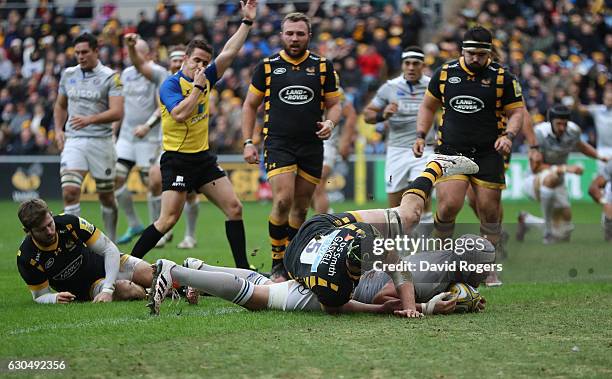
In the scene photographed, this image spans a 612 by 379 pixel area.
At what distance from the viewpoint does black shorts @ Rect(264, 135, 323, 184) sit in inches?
415

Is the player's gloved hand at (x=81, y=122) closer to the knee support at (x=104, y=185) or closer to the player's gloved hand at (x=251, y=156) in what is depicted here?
the knee support at (x=104, y=185)

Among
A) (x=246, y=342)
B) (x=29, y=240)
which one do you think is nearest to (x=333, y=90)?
(x=29, y=240)

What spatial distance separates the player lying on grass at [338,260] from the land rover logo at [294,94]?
2442mm

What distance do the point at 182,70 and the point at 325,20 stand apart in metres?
19.4

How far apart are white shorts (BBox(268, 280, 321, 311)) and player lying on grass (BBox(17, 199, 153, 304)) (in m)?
1.48

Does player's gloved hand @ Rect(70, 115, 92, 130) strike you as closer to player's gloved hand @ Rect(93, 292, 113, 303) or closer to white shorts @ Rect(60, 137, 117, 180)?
white shorts @ Rect(60, 137, 117, 180)

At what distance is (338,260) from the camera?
768 centimetres

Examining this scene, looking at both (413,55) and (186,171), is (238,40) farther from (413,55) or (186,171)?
(413,55)

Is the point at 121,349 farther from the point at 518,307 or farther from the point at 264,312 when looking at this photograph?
the point at 518,307

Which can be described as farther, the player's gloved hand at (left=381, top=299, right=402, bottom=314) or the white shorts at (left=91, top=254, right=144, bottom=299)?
the white shorts at (left=91, top=254, right=144, bottom=299)

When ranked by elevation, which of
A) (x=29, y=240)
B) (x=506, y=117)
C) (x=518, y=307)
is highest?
(x=506, y=117)

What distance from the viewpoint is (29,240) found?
343 inches

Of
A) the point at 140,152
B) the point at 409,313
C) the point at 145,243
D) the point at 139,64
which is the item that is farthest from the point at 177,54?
the point at 409,313

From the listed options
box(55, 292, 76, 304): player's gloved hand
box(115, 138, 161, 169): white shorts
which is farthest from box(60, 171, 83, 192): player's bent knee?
box(55, 292, 76, 304): player's gloved hand
